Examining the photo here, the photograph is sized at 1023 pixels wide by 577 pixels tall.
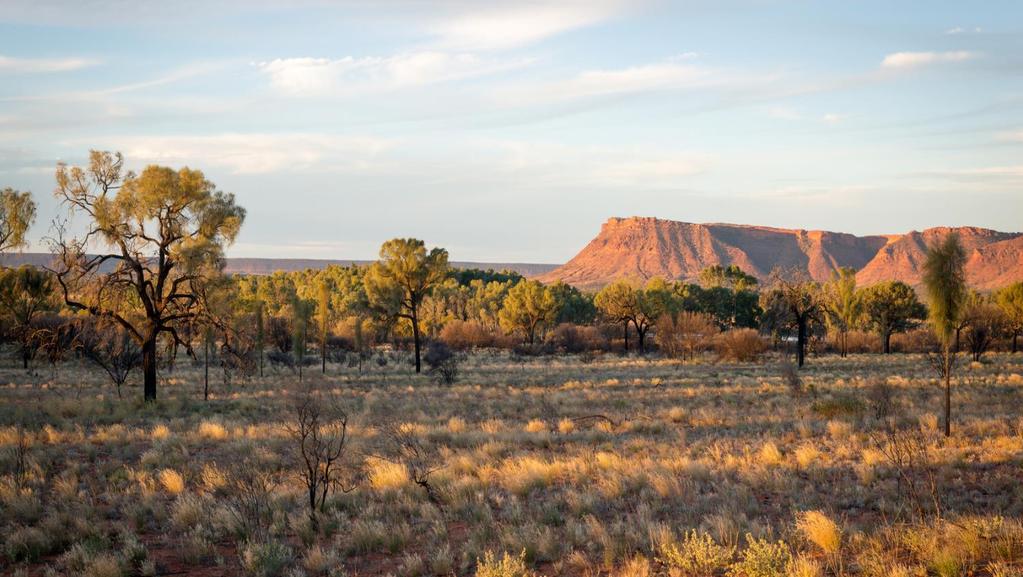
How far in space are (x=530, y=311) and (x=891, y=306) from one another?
114ft

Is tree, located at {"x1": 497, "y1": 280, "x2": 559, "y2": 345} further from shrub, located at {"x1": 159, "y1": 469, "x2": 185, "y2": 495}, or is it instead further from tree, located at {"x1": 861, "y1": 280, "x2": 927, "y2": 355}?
shrub, located at {"x1": 159, "y1": 469, "x2": 185, "y2": 495}

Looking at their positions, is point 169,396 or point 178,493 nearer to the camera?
point 178,493

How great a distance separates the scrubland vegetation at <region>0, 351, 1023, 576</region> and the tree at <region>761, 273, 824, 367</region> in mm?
15937

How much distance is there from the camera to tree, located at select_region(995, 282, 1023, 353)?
54125 millimetres

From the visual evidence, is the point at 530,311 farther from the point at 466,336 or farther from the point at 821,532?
the point at 821,532

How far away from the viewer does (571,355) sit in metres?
59.2

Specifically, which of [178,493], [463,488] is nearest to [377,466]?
[463,488]

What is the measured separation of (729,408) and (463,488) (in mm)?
13204

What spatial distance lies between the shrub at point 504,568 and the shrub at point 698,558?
148cm

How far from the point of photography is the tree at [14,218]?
25.2m

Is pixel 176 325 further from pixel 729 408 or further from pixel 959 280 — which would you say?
pixel 959 280

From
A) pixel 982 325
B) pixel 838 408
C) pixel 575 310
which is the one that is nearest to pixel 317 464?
pixel 838 408

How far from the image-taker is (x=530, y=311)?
67.8 m

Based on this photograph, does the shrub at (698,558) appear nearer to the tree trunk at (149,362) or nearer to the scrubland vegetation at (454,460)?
the scrubland vegetation at (454,460)
